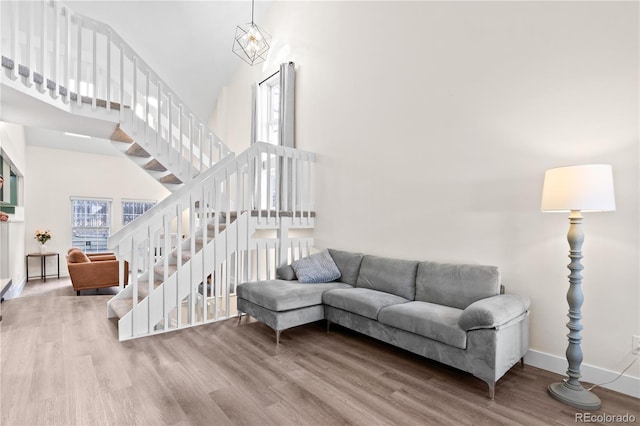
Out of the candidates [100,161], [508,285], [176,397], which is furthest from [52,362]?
[100,161]

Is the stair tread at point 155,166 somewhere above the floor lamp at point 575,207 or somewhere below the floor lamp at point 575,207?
above

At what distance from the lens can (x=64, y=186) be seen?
7.17 metres

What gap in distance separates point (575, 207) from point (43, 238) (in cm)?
866

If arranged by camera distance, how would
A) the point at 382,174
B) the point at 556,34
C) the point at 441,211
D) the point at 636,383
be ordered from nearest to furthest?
1. the point at 636,383
2. the point at 556,34
3. the point at 441,211
4. the point at 382,174

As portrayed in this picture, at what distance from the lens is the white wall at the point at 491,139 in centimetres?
216

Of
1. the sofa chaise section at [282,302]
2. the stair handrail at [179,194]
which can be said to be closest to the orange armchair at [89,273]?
the stair handrail at [179,194]

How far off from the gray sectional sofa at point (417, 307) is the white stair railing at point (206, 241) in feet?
1.54

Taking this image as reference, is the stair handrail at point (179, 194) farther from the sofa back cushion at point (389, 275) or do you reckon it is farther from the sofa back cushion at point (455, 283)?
the sofa back cushion at point (455, 283)

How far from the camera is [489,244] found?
2.74 meters

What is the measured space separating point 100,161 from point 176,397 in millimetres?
7401

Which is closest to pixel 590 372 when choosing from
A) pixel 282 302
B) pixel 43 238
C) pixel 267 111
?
pixel 282 302

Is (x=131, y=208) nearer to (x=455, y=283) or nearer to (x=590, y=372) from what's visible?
(x=455, y=283)

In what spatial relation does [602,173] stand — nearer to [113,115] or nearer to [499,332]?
[499,332]

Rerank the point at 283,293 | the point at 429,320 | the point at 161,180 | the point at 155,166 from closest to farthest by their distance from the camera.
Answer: the point at 429,320 < the point at 283,293 < the point at 155,166 < the point at 161,180
